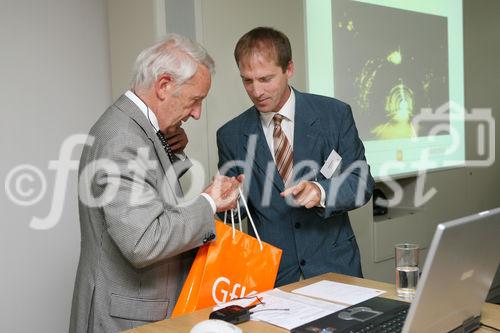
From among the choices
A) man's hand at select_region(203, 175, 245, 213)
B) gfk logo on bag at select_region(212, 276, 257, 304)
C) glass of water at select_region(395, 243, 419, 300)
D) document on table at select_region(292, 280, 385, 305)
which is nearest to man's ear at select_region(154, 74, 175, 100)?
man's hand at select_region(203, 175, 245, 213)

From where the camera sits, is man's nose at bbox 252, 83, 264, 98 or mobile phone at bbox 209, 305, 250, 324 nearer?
mobile phone at bbox 209, 305, 250, 324

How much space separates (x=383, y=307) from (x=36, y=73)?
2.10 meters

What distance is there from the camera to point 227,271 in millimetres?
1710

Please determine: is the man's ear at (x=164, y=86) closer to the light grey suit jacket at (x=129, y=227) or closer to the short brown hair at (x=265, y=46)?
the light grey suit jacket at (x=129, y=227)

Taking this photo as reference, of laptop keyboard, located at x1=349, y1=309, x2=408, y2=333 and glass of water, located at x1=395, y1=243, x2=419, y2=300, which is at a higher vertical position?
glass of water, located at x1=395, y1=243, x2=419, y2=300

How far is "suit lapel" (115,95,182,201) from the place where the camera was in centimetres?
168

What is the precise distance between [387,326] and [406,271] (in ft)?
1.03

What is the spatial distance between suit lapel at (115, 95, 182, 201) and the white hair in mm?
74

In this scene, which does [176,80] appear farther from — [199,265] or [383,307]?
[383,307]

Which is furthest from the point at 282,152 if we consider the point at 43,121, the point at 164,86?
the point at 43,121

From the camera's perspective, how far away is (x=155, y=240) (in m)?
1.52

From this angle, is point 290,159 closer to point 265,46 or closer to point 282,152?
point 282,152

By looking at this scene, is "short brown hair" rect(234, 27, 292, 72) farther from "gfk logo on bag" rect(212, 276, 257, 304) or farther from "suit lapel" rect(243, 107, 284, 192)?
"gfk logo on bag" rect(212, 276, 257, 304)

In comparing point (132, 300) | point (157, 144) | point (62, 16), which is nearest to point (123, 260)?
point (132, 300)
